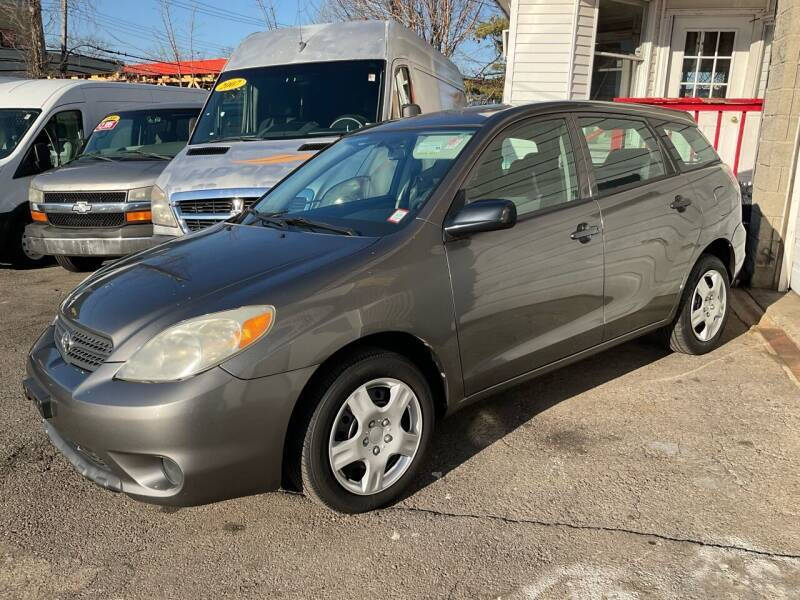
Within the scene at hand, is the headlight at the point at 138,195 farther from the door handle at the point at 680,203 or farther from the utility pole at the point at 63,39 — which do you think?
the utility pole at the point at 63,39

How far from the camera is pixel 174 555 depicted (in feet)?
9.11

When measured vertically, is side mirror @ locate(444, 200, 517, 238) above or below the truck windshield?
below

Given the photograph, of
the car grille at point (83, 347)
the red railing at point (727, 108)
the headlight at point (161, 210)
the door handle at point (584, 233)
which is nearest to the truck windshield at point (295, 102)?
the headlight at point (161, 210)

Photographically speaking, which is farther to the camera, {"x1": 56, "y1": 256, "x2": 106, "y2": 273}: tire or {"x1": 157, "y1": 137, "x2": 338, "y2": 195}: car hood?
{"x1": 56, "y1": 256, "x2": 106, "y2": 273}: tire

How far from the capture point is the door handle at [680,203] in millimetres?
4281

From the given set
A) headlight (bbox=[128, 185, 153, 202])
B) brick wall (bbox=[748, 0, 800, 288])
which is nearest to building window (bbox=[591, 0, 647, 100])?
brick wall (bbox=[748, 0, 800, 288])

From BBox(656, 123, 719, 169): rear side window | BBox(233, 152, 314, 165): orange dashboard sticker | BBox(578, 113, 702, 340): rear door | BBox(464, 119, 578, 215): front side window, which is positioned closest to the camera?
BBox(464, 119, 578, 215): front side window

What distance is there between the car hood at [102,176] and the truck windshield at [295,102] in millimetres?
1013

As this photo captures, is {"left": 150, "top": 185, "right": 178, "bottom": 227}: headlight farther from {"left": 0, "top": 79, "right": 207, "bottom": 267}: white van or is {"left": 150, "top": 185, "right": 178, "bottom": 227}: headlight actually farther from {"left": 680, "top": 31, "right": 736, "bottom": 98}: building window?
{"left": 680, "top": 31, "right": 736, "bottom": 98}: building window

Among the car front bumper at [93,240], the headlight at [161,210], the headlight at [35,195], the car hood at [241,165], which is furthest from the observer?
the headlight at [35,195]

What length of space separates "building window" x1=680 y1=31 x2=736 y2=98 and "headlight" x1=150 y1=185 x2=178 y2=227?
8374mm

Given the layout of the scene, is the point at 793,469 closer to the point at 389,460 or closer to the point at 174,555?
the point at 389,460

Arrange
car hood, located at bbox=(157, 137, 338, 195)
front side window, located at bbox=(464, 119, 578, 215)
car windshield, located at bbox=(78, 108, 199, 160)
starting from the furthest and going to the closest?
car windshield, located at bbox=(78, 108, 199, 160)
car hood, located at bbox=(157, 137, 338, 195)
front side window, located at bbox=(464, 119, 578, 215)

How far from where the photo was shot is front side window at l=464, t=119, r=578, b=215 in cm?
345
